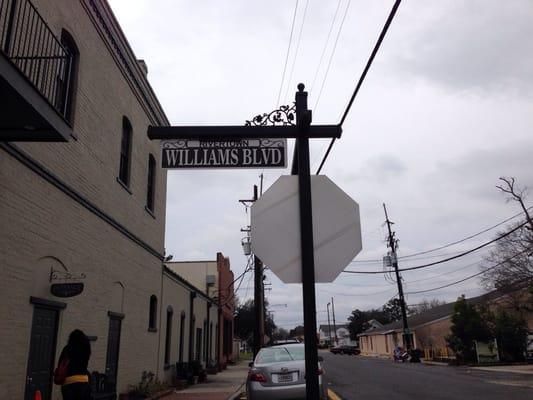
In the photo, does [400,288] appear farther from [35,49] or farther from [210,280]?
[35,49]

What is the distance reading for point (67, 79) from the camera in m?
10.1

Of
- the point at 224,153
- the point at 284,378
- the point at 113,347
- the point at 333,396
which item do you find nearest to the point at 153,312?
the point at 113,347

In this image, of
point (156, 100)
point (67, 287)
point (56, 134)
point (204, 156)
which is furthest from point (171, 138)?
point (156, 100)

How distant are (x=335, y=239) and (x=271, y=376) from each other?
6.43 m

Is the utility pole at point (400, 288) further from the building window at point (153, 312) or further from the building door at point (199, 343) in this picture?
the building window at point (153, 312)

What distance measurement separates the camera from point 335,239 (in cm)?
425

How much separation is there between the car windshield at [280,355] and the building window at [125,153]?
5.75 meters

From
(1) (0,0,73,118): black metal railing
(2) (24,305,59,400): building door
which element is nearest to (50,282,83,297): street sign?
(2) (24,305,59,400): building door

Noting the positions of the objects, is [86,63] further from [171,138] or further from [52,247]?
[171,138]

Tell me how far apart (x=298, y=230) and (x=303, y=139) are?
0.93 meters

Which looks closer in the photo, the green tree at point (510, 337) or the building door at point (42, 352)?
the building door at point (42, 352)

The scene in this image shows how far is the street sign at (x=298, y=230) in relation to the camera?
4.18 meters

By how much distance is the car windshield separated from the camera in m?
10.5

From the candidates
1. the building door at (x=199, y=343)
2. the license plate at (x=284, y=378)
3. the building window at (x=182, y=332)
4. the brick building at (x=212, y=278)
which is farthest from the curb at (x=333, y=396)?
the brick building at (x=212, y=278)
